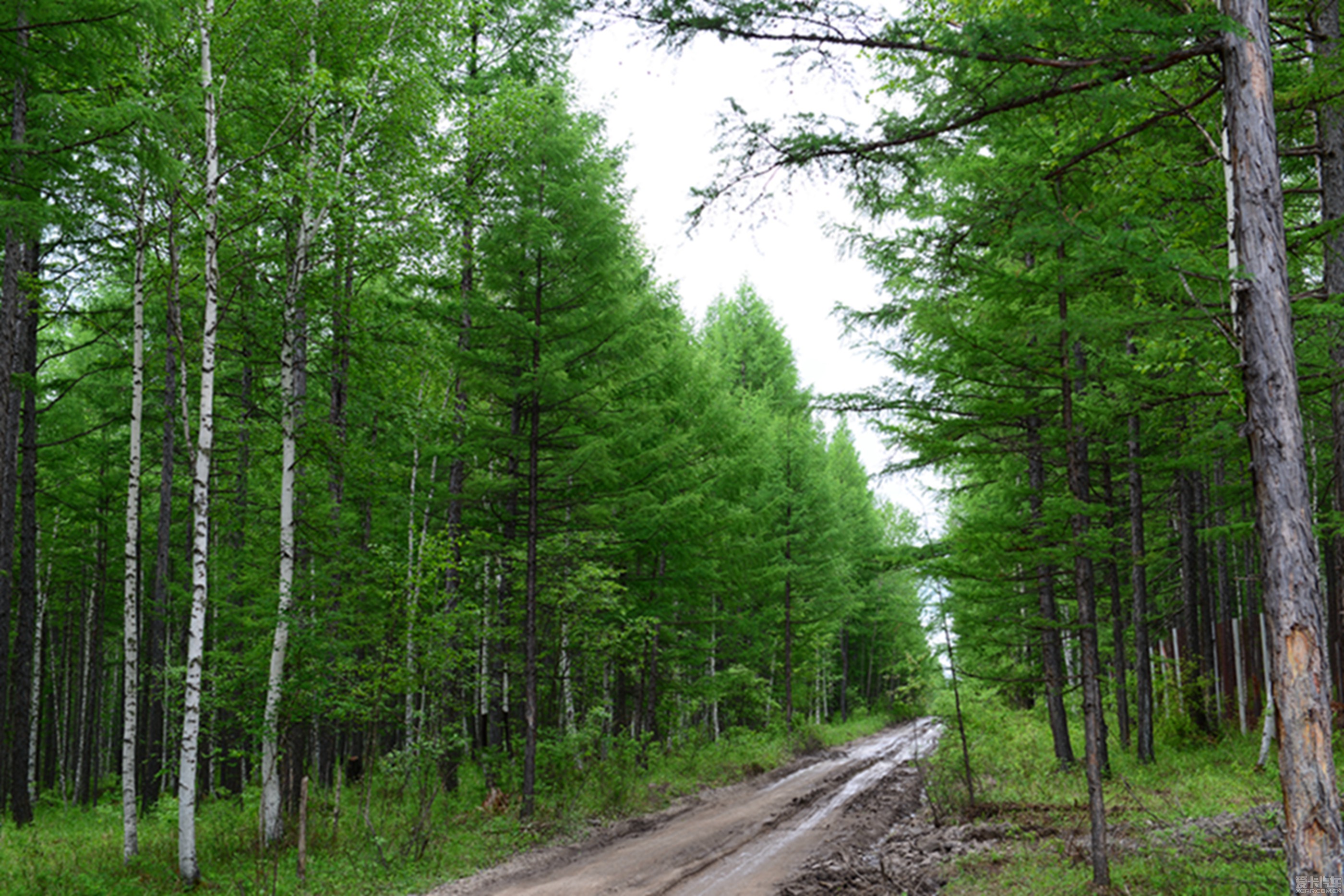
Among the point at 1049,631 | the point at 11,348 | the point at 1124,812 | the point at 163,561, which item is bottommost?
the point at 1124,812

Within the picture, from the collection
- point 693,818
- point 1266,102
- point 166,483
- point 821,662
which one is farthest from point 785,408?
point 1266,102

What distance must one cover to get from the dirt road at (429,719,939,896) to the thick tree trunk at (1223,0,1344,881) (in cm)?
580

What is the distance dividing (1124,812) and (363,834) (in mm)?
11041

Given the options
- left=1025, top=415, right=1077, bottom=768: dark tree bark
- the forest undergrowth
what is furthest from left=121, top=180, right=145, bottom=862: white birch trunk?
left=1025, top=415, right=1077, bottom=768: dark tree bark

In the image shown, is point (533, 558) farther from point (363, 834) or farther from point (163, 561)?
point (163, 561)

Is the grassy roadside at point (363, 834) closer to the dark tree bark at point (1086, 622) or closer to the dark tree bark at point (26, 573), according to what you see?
the dark tree bark at point (26, 573)

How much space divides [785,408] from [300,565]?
2029cm

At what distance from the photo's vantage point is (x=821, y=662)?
123 feet

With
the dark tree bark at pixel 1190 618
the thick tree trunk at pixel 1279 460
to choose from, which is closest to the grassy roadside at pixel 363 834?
the thick tree trunk at pixel 1279 460

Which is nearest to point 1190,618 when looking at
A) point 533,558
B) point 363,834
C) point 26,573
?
point 533,558

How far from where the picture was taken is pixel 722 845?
11.8m

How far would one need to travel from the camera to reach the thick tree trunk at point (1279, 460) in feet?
15.5

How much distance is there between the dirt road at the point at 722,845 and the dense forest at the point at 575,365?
264cm

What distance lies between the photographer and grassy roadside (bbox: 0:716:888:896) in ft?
31.4
